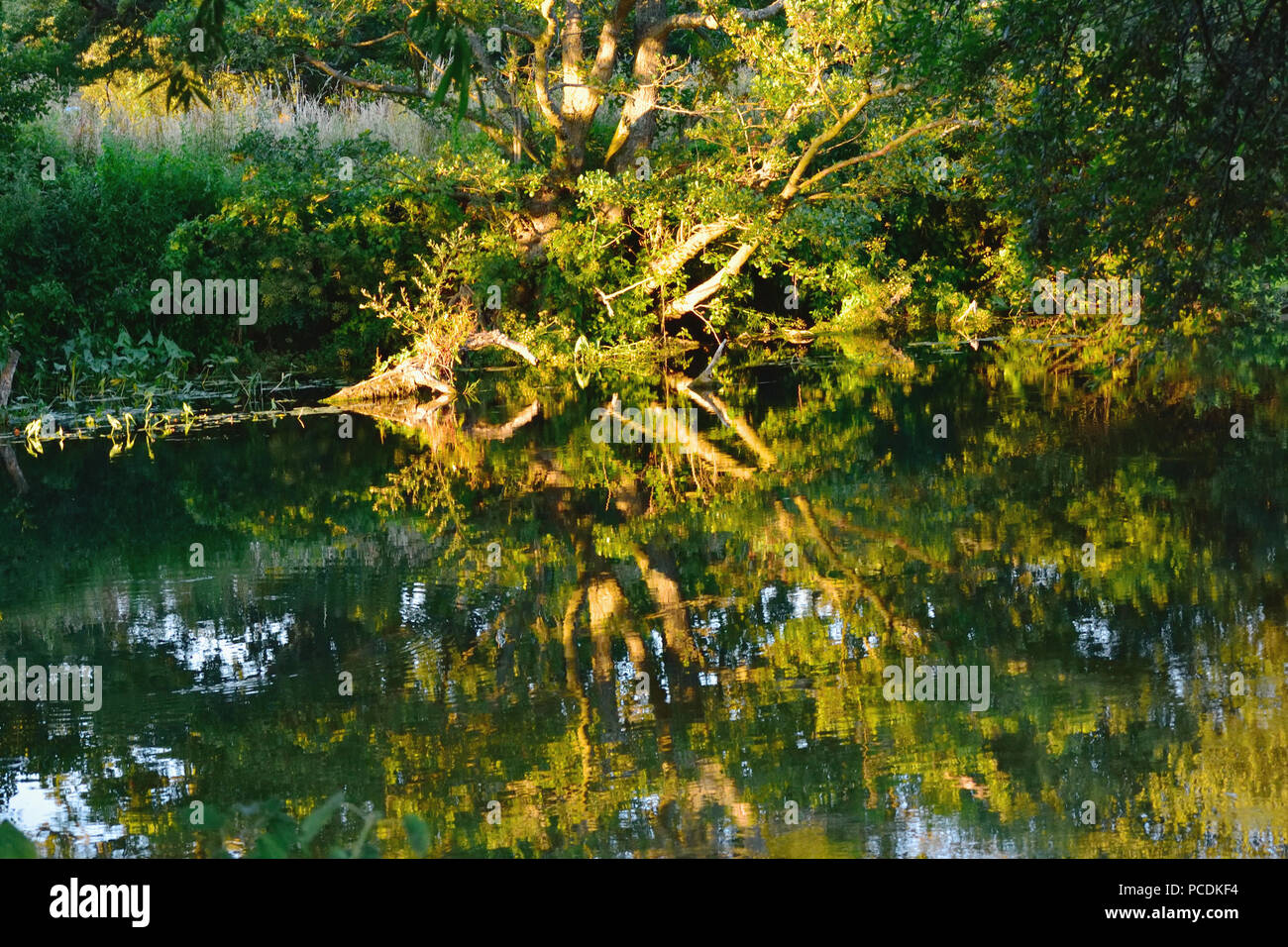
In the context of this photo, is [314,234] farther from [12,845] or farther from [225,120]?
[12,845]

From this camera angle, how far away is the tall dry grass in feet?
80.2

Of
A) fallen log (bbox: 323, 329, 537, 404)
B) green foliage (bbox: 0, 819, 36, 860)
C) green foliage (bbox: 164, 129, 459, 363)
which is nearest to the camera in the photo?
green foliage (bbox: 0, 819, 36, 860)

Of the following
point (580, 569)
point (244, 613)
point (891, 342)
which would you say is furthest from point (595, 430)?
point (891, 342)

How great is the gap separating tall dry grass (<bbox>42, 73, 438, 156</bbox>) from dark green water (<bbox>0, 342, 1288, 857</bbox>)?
11.3 meters

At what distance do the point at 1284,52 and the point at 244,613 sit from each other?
24.3 ft

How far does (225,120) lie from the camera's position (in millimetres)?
25797

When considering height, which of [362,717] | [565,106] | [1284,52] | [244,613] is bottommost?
[362,717]

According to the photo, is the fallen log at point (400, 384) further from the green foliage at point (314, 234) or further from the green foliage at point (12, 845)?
the green foliage at point (12, 845)

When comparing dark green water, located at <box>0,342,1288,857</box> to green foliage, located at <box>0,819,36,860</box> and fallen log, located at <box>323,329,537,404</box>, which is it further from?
fallen log, located at <box>323,329,537,404</box>

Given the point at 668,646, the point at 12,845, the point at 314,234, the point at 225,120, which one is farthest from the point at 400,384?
the point at 12,845

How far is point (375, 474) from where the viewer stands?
46.7 ft

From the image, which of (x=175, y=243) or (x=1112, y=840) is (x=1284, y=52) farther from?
(x=175, y=243)

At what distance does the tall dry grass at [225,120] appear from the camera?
24438 mm

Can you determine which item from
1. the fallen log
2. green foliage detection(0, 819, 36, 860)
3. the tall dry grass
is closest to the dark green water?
green foliage detection(0, 819, 36, 860)
